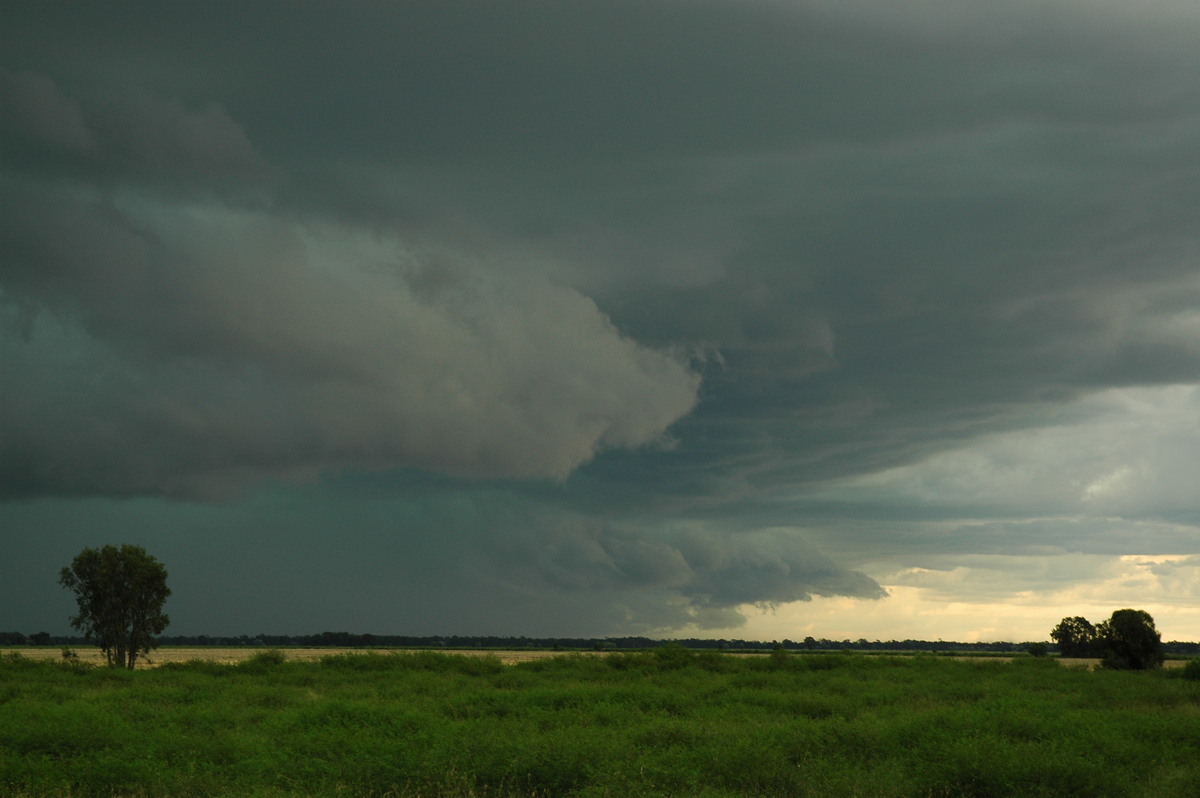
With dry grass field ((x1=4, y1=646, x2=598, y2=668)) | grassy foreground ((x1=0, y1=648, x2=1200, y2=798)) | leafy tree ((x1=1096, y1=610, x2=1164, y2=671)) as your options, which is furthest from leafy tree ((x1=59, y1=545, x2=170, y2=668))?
leafy tree ((x1=1096, y1=610, x2=1164, y2=671))

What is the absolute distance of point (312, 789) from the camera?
69.2 ft

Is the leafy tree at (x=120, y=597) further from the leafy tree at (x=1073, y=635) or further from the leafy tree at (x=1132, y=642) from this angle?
the leafy tree at (x=1073, y=635)

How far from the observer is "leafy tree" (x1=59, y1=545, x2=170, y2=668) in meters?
71.1

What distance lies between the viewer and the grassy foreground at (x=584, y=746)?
69.3 ft

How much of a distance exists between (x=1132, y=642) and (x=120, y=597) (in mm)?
95157

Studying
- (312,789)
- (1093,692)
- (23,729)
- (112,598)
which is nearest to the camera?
(312,789)

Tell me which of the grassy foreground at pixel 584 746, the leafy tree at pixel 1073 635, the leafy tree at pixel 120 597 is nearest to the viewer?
the grassy foreground at pixel 584 746

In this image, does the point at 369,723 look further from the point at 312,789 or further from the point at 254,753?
the point at 312,789

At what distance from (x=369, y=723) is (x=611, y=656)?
149ft

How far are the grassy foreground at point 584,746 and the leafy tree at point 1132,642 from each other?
4769 cm

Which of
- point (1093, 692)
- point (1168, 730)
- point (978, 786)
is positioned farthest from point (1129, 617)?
point (978, 786)

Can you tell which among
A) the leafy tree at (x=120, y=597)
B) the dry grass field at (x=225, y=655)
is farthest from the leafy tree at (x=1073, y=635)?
the leafy tree at (x=120, y=597)

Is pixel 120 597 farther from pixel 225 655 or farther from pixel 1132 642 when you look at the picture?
pixel 1132 642

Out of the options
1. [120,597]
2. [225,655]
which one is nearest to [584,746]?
[120,597]
